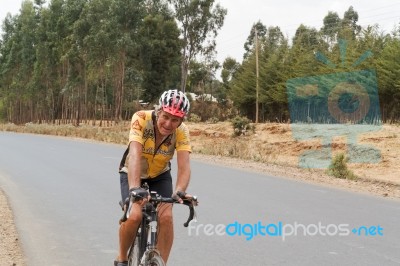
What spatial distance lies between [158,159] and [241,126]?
93.9 feet

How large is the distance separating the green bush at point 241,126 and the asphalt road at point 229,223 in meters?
18.9

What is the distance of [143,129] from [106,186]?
7.86 meters

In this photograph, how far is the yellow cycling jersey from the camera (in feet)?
14.5

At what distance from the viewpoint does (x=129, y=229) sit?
13.7 ft

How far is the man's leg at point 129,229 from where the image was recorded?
4074 millimetres

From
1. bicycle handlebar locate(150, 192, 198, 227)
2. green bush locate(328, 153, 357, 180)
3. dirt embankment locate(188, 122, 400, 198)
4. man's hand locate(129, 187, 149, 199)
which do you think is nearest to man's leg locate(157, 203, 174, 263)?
bicycle handlebar locate(150, 192, 198, 227)

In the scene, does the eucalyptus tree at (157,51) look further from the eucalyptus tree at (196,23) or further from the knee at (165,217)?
the knee at (165,217)

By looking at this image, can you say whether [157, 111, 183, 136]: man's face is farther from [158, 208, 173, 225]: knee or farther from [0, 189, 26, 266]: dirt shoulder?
[0, 189, 26, 266]: dirt shoulder

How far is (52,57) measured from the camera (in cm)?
5934

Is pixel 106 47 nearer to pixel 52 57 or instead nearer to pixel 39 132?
pixel 39 132

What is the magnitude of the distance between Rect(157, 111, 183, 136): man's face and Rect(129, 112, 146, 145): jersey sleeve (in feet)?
0.59

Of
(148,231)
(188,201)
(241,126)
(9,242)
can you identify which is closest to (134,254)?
(148,231)

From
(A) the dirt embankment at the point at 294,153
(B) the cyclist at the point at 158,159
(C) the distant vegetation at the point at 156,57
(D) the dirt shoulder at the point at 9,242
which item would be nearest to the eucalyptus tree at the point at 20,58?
(C) the distant vegetation at the point at 156,57

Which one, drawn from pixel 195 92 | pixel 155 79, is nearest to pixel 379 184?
pixel 155 79
